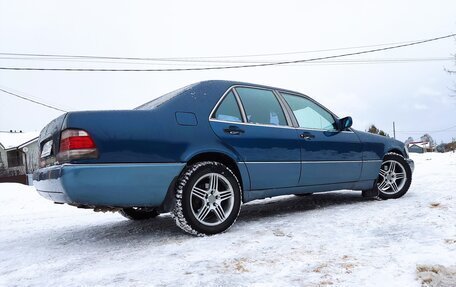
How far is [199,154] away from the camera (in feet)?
10.8

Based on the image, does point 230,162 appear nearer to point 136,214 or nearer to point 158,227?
point 158,227

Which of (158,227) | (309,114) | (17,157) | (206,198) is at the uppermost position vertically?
(309,114)

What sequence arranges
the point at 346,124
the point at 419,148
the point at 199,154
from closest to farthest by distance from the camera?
the point at 199,154, the point at 346,124, the point at 419,148

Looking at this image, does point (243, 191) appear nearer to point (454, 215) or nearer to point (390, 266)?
point (390, 266)

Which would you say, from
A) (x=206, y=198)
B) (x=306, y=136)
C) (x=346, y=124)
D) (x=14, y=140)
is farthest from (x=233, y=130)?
(x=14, y=140)

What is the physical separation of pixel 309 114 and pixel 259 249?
2182 mm

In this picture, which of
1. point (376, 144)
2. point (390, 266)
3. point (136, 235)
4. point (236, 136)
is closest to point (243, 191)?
point (236, 136)

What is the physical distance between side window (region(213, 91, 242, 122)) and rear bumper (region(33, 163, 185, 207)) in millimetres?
670

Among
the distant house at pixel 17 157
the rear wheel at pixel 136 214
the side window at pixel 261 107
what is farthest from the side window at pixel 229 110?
the distant house at pixel 17 157

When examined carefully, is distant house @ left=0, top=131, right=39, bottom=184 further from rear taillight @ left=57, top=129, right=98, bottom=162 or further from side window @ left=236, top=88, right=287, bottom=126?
rear taillight @ left=57, top=129, right=98, bottom=162

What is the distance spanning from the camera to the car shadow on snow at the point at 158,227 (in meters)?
3.46

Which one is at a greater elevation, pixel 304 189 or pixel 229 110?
pixel 229 110

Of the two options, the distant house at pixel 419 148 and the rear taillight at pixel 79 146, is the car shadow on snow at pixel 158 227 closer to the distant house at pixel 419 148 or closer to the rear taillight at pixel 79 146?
the rear taillight at pixel 79 146

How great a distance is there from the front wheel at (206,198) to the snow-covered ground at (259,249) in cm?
14
